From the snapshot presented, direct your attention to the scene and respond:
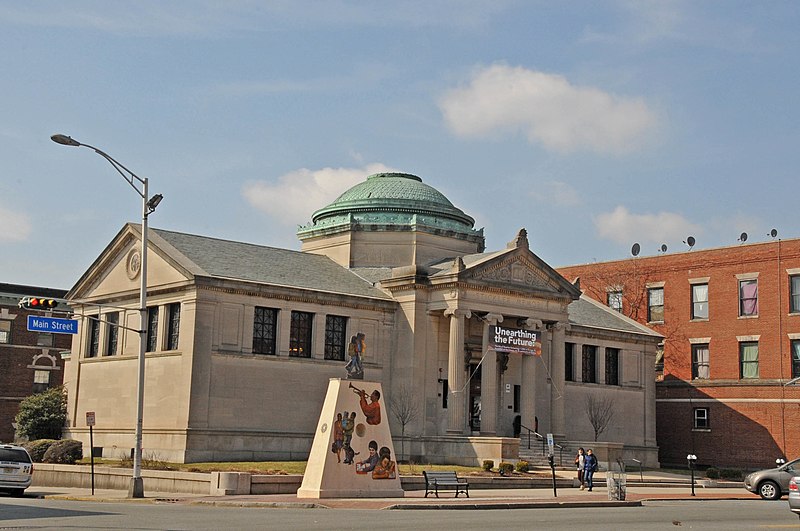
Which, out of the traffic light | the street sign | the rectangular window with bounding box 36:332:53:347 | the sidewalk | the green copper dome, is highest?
the green copper dome

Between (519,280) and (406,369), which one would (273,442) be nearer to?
(406,369)

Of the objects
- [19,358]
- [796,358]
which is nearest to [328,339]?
[796,358]

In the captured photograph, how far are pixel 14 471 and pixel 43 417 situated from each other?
22.0 meters

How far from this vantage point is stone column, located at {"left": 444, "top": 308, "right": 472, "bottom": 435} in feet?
170

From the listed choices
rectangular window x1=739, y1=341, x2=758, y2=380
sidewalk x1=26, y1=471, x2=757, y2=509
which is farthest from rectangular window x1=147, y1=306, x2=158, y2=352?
rectangular window x1=739, y1=341, x2=758, y2=380

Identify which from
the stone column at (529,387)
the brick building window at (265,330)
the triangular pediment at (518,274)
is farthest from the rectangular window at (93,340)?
the stone column at (529,387)

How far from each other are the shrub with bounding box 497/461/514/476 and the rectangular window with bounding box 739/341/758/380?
2484 centimetres

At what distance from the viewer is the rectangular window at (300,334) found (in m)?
50.5

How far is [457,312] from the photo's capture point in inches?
2051

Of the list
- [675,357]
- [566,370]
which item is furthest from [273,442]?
[675,357]

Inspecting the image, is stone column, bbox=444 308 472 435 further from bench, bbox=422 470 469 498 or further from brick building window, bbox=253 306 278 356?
bench, bbox=422 470 469 498

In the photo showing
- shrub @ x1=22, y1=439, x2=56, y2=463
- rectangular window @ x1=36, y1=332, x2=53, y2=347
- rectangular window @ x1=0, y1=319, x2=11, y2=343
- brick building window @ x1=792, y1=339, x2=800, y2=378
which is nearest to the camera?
shrub @ x1=22, y1=439, x2=56, y2=463

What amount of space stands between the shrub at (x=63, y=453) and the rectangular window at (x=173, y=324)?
6187 mm

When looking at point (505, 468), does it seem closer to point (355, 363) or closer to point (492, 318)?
point (492, 318)
